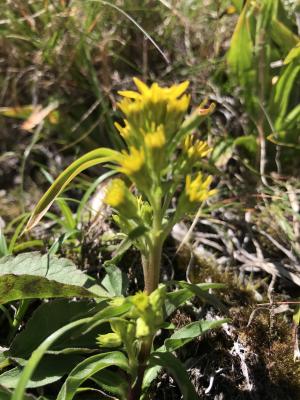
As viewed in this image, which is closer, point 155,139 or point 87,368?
point 155,139

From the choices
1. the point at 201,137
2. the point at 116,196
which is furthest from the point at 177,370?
the point at 201,137

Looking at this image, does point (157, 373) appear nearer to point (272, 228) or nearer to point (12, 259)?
point (12, 259)

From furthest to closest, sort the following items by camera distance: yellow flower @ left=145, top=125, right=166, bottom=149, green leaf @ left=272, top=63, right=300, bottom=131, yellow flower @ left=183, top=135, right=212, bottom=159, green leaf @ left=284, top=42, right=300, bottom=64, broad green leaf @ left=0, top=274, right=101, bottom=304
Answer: green leaf @ left=272, top=63, right=300, bottom=131, green leaf @ left=284, top=42, right=300, bottom=64, broad green leaf @ left=0, top=274, right=101, bottom=304, yellow flower @ left=183, top=135, right=212, bottom=159, yellow flower @ left=145, top=125, right=166, bottom=149

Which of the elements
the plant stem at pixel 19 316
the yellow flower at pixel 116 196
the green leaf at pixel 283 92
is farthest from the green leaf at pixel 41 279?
the green leaf at pixel 283 92

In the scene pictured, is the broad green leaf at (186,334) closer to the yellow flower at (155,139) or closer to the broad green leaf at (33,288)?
the broad green leaf at (33,288)

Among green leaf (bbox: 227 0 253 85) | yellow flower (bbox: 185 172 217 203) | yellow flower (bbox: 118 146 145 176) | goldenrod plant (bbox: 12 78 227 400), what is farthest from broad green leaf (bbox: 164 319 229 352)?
green leaf (bbox: 227 0 253 85)

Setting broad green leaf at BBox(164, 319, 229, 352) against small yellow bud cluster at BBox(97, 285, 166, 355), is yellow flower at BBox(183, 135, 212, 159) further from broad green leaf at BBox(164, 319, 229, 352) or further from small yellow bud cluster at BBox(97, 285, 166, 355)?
broad green leaf at BBox(164, 319, 229, 352)

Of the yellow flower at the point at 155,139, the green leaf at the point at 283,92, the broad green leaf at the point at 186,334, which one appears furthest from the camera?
the green leaf at the point at 283,92

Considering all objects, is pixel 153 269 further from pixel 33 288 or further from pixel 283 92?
pixel 283 92
